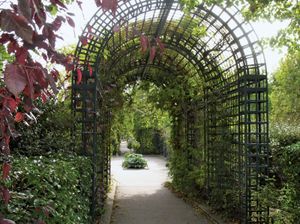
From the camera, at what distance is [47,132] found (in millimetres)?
6613

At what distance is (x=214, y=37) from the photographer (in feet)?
30.3

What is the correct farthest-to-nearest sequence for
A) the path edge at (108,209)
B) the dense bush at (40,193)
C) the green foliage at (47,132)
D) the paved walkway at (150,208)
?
the paved walkway at (150,208), the path edge at (108,209), the green foliage at (47,132), the dense bush at (40,193)

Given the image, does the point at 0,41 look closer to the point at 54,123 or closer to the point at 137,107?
the point at 54,123

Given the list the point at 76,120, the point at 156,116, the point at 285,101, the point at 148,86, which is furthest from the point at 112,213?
the point at 285,101

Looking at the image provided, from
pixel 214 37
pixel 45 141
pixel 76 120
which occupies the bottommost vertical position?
pixel 45 141

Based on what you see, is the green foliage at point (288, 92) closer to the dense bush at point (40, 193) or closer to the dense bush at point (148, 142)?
the dense bush at point (148, 142)

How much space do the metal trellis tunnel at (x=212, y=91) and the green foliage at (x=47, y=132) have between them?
0.32 meters

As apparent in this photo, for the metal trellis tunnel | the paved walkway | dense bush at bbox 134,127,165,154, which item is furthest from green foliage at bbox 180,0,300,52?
dense bush at bbox 134,127,165,154

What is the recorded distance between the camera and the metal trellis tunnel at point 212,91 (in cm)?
734

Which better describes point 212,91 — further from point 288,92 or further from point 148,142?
point 148,142

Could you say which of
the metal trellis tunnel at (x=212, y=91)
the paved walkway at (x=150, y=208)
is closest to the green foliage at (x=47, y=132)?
the metal trellis tunnel at (x=212, y=91)

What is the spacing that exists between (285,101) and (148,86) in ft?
48.4

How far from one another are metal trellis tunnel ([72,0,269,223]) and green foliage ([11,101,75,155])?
12.6 inches

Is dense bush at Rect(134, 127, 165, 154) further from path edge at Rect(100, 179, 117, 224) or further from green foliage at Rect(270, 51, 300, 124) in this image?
path edge at Rect(100, 179, 117, 224)
